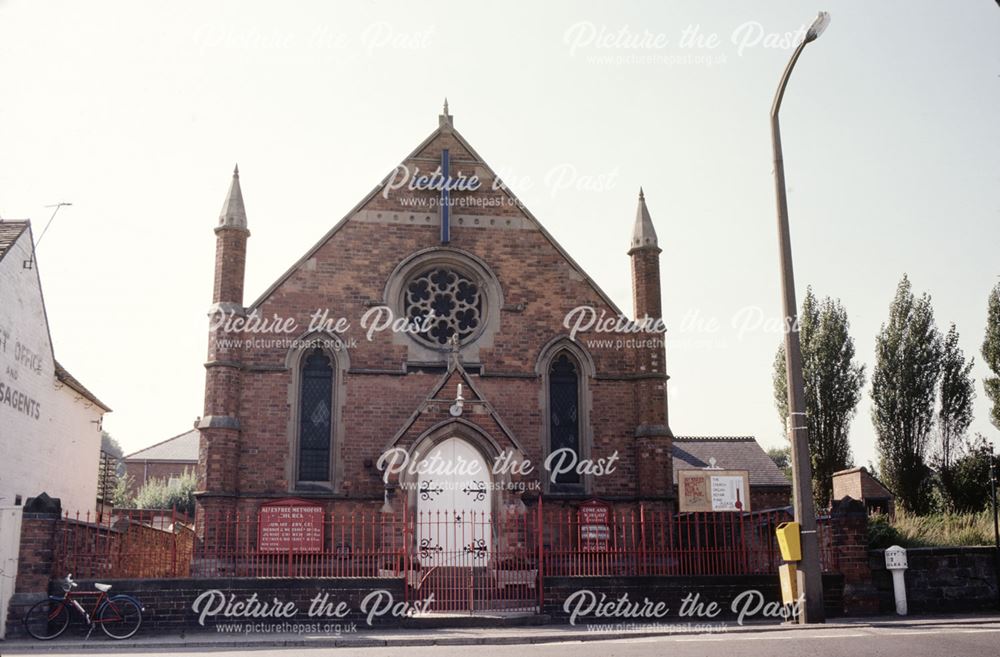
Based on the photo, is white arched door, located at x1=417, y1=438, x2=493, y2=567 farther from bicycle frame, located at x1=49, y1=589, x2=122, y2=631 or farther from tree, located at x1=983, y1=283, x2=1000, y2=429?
tree, located at x1=983, y1=283, x2=1000, y2=429

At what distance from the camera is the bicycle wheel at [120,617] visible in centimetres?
1410

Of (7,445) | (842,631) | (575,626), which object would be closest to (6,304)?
(7,445)

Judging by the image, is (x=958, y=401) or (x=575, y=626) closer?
(x=575, y=626)

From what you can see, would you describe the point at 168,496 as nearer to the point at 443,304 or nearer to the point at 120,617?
the point at 443,304

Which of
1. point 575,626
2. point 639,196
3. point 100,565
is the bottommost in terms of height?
point 575,626

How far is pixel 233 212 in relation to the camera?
22.7 metres

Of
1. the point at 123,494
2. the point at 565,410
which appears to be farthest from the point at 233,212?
the point at 123,494

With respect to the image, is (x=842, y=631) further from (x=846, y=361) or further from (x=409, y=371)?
(x=846, y=361)

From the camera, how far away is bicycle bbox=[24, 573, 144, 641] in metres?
14.0

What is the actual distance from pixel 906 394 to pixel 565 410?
2073cm

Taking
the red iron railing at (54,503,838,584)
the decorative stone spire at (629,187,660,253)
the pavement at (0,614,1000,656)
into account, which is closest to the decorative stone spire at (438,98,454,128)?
the decorative stone spire at (629,187,660,253)

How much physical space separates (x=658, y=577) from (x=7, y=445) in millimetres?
15267

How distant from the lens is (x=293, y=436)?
868 inches

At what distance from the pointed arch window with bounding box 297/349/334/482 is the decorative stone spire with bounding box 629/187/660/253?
7.97m
